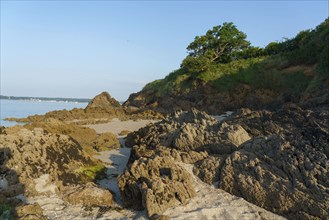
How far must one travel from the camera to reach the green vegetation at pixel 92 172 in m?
9.63

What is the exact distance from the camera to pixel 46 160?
939 centimetres

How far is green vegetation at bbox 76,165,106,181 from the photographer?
9.63 metres

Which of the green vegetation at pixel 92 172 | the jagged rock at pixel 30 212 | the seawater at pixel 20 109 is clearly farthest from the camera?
the seawater at pixel 20 109

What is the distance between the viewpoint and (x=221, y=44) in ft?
119

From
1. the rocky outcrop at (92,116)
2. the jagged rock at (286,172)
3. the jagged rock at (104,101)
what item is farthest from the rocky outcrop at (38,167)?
the jagged rock at (104,101)

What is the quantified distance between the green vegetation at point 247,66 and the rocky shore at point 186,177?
1391 centimetres

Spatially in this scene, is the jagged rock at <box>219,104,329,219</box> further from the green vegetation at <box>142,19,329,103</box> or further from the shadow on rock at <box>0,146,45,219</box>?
the green vegetation at <box>142,19,329,103</box>

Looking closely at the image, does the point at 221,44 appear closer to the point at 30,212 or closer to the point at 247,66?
the point at 247,66

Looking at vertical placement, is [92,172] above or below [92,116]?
below

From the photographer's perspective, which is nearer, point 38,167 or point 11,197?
point 11,197

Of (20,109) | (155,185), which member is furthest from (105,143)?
(20,109)

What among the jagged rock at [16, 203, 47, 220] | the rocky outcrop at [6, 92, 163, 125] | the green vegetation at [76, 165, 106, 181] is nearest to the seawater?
the rocky outcrop at [6, 92, 163, 125]

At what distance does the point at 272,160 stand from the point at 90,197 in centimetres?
450

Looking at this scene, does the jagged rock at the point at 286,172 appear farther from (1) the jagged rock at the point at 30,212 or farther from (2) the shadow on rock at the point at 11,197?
(2) the shadow on rock at the point at 11,197
